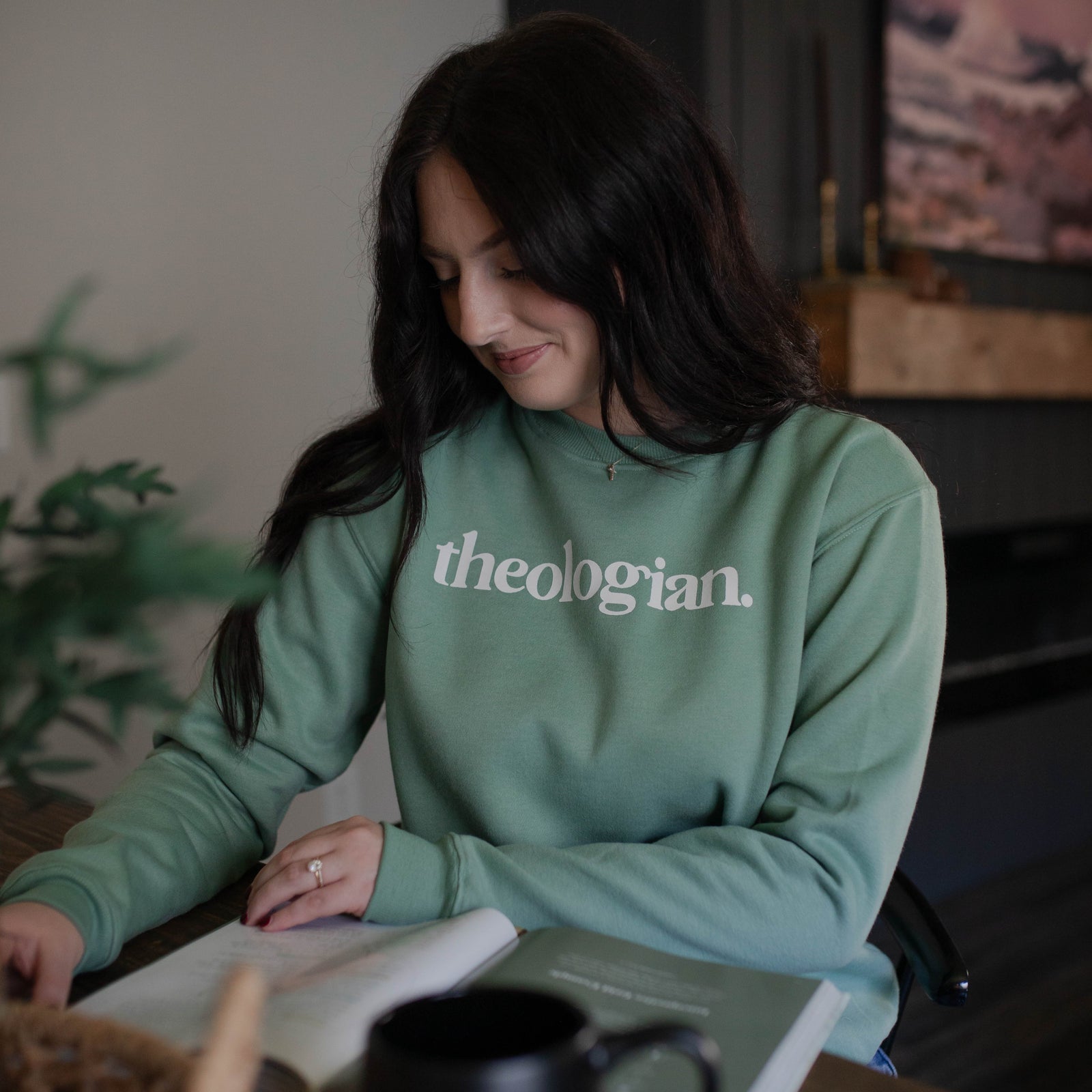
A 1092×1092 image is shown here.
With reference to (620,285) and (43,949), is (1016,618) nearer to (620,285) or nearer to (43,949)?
(620,285)

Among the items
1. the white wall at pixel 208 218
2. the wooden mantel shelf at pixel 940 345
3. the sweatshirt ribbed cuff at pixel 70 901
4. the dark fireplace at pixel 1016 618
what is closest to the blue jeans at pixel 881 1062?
the sweatshirt ribbed cuff at pixel 70 901

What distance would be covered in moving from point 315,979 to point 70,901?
219mm

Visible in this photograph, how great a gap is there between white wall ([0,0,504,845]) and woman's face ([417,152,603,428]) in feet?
2.81

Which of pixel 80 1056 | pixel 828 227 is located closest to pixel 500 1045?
pixel 80 1056

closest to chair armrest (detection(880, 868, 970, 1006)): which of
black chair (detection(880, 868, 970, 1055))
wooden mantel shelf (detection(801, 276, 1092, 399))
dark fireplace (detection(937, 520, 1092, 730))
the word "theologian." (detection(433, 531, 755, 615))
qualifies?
black chair (detection(880, 868, 970, 1055))

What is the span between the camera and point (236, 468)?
83.4 inches

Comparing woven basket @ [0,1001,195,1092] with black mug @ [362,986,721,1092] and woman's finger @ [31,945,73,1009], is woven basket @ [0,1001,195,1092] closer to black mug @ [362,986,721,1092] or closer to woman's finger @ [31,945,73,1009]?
black mug @ [362,986,721,1092]

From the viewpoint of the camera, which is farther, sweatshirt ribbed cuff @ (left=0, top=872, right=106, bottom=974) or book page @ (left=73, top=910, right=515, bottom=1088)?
sweatshirt ribbed cuff @ (left=0, top=872, right=106, bottom=974)

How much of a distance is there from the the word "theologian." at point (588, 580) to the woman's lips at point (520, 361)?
16cm

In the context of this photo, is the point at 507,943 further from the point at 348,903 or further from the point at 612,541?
the point at 612,541

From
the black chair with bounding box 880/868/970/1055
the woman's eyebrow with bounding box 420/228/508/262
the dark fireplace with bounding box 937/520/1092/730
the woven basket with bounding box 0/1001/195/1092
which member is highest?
the woman's eyebrow with bounding box 420/228/508/262

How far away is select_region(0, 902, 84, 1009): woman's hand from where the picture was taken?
69 cm

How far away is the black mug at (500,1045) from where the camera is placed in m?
0.36

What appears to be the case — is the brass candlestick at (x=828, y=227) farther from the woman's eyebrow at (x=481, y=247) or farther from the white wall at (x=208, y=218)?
the woman's eyebrow at (x=481, y=247)
